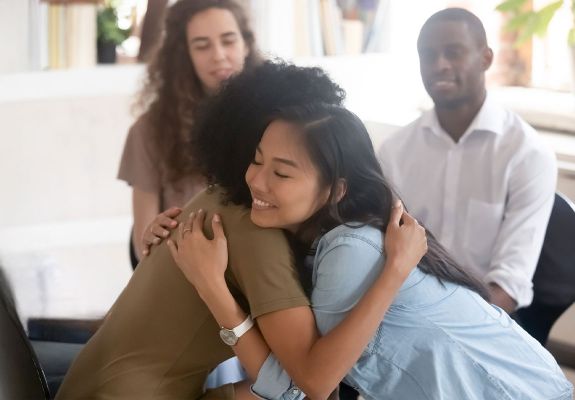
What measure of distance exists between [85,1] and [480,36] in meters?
0.77

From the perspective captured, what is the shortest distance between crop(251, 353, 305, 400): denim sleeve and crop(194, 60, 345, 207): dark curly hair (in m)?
0.19

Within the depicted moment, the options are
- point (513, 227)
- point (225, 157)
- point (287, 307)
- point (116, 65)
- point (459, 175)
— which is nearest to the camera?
point (287, 307)

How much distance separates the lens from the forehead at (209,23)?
166 centimetres

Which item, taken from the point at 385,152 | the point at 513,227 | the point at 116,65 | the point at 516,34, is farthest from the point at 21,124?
the point at 516,34

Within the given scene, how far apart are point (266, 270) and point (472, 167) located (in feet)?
2.61

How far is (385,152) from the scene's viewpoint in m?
1.71

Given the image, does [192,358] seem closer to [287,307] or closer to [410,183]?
[287,307]

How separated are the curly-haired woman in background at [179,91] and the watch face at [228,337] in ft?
2.21

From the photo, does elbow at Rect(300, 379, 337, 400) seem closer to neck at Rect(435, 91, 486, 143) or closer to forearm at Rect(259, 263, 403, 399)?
forearm at Rect(259, 263, 403, 399)

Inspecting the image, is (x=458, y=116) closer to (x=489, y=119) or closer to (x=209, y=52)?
(x=489, y=119)

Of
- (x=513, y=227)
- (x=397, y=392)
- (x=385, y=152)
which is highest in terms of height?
(x=385, y=152)

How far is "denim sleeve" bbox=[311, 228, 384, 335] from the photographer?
3.12 feet

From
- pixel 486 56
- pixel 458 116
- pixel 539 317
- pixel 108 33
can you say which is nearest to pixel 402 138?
pixel 458 116

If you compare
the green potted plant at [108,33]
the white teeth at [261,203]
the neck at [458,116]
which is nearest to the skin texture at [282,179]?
the white teeth at [261,203]
